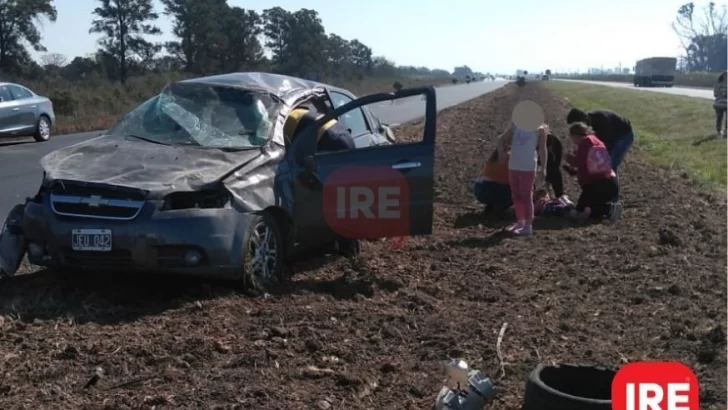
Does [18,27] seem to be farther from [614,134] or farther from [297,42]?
[614,134]

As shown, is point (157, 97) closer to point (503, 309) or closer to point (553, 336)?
point (503, 309)

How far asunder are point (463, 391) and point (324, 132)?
356 centimetres

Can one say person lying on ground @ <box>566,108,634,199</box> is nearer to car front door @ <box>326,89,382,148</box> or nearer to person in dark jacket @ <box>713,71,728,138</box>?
car front door @ <box>326,89,382,148</box>

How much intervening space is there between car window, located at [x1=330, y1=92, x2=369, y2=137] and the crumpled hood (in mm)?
1566

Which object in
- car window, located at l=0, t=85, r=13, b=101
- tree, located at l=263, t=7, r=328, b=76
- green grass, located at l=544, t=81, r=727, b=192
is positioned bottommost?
green grass, located at l=544, t=81, r=727, b=192

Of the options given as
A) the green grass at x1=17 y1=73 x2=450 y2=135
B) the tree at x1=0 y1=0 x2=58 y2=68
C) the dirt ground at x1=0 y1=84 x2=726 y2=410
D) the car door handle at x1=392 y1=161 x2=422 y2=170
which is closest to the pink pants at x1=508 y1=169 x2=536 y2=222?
the dirt ground at x1=0 y1=84 x2=726 y2=410

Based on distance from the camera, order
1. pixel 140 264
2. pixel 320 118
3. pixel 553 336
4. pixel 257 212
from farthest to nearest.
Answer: pixel 320 118 → pixel 257 212 → pixel 140 264 → pixel 553 336

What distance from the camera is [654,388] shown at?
4371 mm

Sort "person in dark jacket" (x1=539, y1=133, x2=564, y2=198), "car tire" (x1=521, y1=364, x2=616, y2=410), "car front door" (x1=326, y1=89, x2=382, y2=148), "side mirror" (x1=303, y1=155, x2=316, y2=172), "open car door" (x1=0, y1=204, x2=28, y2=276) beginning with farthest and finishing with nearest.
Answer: "person in dark jacket" (x1=539, y1=133, x2=564, y2=198) < "car front door" (x1=326, y1=89, x2=382, y2=148) < "side mirror" (x1=303, y1=155, x2=316, y2=172) < "open car door" (x1=0, y1=204, x2=28, y2=276) < "car tire" (x1=521, y1=364, x2=616, y2=410)

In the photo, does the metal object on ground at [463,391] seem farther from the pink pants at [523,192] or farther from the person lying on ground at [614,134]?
the person lying on ground at [614,134]

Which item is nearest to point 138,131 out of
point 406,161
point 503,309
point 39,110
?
point 406,161

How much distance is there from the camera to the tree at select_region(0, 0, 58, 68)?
48.4 metres

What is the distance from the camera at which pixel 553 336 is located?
5555 mm

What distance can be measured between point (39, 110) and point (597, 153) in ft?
54.1
